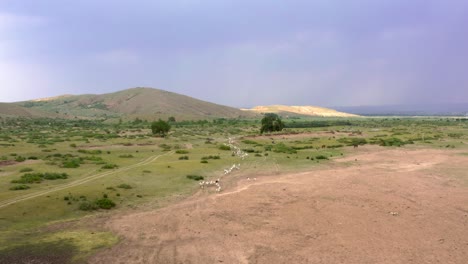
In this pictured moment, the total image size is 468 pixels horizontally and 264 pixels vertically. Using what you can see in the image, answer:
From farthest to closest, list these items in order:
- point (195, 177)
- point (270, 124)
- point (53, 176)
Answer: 1. point (270, 124)
2. point (195, 177)
3. point (53, 176)

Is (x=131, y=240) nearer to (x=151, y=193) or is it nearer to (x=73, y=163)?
(x=151, y=193)

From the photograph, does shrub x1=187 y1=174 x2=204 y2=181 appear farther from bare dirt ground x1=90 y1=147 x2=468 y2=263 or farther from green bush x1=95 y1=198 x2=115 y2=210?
green bush x1=95 y1=198 x2=115 y2=210

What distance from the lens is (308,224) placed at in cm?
2058

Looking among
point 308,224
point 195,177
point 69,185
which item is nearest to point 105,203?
point 69,185

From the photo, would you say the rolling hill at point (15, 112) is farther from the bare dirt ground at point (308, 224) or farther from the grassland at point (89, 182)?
the bare dirt ground at point (308, 224)

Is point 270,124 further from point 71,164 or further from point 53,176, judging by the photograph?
point 53,176

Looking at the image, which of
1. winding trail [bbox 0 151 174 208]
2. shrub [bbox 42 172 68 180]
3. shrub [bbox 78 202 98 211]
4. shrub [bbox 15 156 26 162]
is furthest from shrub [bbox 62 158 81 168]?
shrub [bbox 78 202 98 211]

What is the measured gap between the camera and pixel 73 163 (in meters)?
36.5

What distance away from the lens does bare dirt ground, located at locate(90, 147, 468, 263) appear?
640 inches

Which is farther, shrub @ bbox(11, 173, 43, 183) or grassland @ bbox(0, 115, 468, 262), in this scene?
shrub @ bbox(11, 173, 43, 183)

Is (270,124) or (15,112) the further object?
(15,112)

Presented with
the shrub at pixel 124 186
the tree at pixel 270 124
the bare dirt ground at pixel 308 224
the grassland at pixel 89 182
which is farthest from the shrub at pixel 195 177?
the tree at pixel 270 124

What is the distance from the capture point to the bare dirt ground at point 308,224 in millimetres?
16266

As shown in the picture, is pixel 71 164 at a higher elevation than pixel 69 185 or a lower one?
higher
